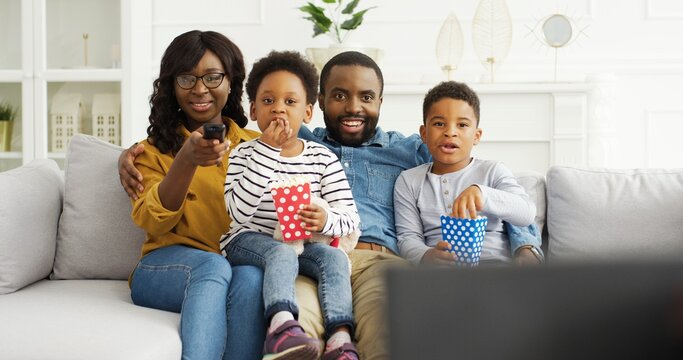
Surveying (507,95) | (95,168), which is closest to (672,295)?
(95,168)

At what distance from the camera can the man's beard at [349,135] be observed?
236 cm

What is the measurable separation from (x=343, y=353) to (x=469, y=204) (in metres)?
0.53

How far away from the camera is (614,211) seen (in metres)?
2.28

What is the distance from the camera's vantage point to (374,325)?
1792 mm

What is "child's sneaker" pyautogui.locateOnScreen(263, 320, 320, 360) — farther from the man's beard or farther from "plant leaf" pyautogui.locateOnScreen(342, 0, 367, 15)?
"plant leaf" pyautogui.locateOnScreen(342, 0, 367, 15)

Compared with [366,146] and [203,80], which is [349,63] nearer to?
[366,146]

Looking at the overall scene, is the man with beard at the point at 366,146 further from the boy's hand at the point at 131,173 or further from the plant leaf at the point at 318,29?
the plant leaf at the point at 318,29

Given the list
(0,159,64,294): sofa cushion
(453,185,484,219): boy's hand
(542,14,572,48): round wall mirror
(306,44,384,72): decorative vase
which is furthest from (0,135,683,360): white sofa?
(542,14,572,48): round wall mirror

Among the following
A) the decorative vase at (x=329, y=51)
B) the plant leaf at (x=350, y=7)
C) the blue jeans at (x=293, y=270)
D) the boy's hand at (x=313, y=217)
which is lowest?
the blue jeans at (x=293, y=270)

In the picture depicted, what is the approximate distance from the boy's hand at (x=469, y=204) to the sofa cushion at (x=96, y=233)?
92 centimetres

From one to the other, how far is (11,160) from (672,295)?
4.31 metres

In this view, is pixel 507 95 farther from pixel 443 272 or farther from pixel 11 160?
pixel 443 272

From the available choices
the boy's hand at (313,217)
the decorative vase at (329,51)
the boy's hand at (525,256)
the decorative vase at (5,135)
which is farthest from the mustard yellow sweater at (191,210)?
the decorative vase at (5,135)

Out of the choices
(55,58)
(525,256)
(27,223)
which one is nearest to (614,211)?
(525,256)
